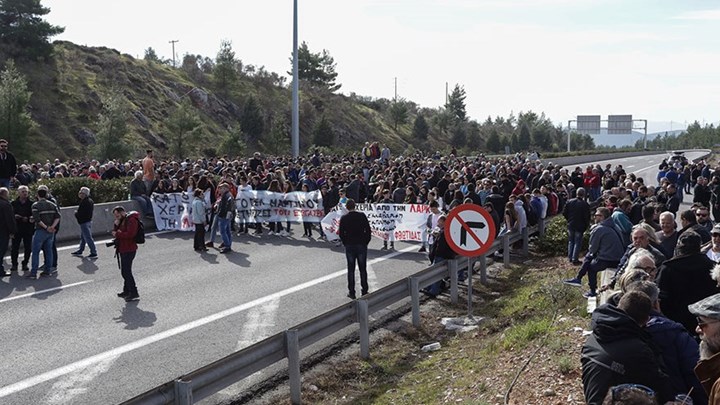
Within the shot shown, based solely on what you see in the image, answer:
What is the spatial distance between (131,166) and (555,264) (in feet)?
60.3

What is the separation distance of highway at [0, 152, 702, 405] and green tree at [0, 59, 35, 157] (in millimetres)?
A: 26309

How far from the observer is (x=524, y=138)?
101 metres

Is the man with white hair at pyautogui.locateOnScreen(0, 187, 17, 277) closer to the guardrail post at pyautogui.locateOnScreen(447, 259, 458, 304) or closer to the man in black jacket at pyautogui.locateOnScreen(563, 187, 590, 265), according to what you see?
the guardrail post at pyautogui.locateOnScreen(447, 259, 458, 304)

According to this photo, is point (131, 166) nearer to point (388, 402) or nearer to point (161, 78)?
point (388, 402)

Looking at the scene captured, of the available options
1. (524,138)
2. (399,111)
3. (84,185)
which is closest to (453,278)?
(84,185)

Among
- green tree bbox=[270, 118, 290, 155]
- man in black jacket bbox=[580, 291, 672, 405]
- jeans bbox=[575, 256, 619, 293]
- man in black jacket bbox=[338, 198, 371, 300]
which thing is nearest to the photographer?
man in black jacket bbox=[338, 198, 371, 300]

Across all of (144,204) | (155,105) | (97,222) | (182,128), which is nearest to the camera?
(97,222)

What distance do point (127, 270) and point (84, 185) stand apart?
1027 cm

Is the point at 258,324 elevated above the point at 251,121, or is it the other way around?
the point at 251,121

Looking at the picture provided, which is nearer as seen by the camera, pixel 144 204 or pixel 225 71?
pixel 144 204

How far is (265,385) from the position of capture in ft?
28.4

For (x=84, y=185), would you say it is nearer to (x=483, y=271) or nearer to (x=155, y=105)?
(x=483, y=271)

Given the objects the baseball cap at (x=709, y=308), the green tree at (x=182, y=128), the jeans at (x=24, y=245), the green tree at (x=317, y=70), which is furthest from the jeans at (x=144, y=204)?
the green tree at (x=317, y=70)

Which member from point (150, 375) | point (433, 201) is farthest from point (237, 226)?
point (150, 375)
